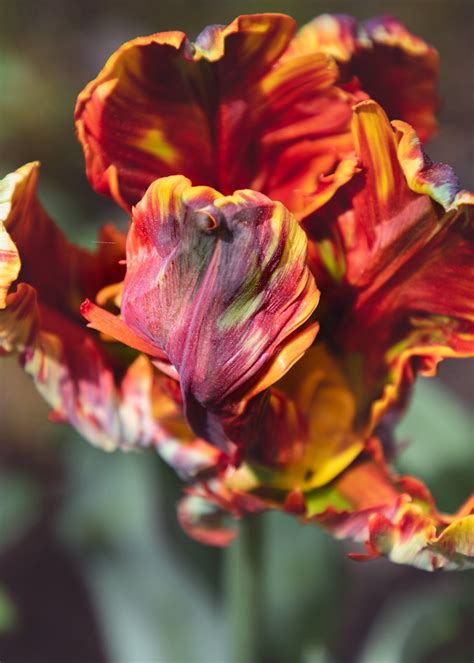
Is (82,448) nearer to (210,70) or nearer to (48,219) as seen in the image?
(48,219)

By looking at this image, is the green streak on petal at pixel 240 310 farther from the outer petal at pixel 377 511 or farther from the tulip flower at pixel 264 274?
the outer petal at pixel 377 511

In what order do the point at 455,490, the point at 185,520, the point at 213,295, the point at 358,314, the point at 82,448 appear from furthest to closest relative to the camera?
the point at 82,448 → the point at 455,490 → the point at 185,520 → the point at 358,314 → the point at 213,295

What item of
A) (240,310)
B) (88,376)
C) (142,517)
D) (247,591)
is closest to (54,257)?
(88,376)

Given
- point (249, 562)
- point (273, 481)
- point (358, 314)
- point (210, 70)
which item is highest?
point (210, 70)

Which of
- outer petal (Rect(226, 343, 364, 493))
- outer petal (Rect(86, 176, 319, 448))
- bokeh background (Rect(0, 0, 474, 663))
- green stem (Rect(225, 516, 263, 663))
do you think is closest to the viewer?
outer petal (Rect(86, 176, 319, 448))

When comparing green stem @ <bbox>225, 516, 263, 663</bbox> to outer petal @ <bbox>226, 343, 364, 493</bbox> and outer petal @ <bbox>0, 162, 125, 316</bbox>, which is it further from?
outer petal @ <bbox>0, 162, 125, 316</bbox>

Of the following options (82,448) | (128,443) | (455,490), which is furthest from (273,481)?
(82,448)

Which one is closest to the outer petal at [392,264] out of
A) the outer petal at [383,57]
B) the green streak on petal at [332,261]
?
the green streak on petal at [332,261]

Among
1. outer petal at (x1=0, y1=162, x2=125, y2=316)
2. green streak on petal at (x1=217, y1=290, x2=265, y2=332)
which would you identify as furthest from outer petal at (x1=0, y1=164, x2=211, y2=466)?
green streak on petal at (x1=217, y1=290, x2=265, y2=332)
